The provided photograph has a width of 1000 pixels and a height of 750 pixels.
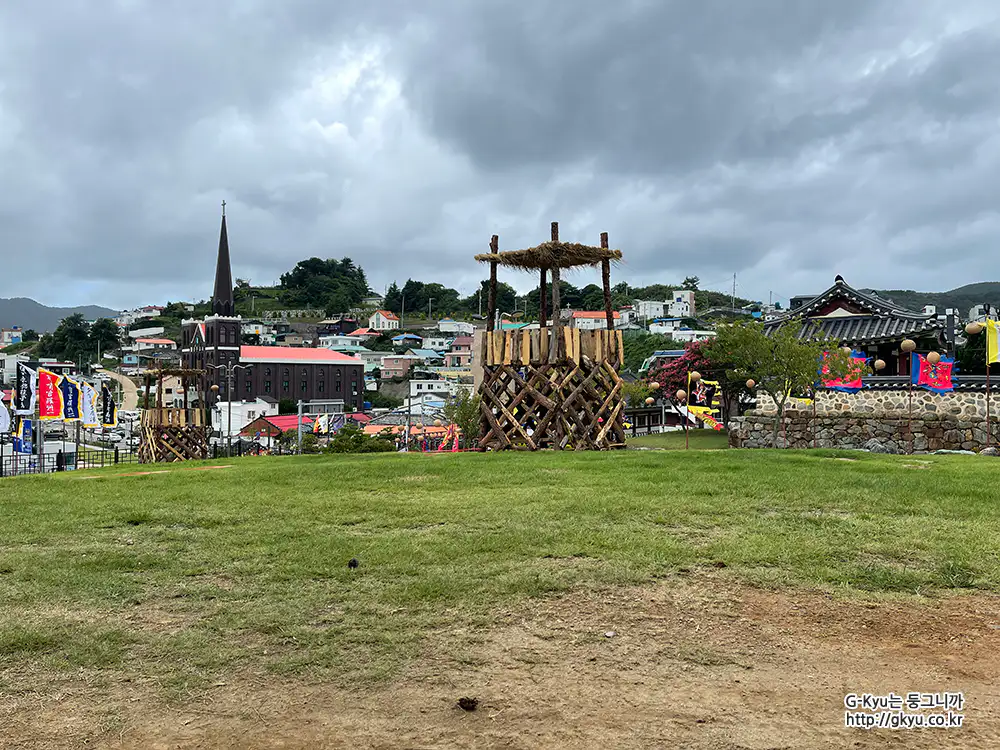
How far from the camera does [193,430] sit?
105 feet

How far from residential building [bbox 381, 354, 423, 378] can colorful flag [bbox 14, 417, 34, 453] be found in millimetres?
81842

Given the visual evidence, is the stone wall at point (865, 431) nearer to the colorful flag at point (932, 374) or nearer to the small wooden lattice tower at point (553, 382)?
the colorful flag at point (932, 374)

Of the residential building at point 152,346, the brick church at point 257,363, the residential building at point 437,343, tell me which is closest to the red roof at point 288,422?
the brick church at point 257,363

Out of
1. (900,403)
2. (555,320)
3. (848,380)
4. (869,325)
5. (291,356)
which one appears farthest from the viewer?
(291,356)

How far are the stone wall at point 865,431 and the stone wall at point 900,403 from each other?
14 cm

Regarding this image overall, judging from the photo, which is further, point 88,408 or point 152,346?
point 152,346

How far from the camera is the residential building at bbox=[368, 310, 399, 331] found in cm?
14870

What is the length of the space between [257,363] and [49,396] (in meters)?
70.3

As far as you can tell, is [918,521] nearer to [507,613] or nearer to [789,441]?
[507,613]

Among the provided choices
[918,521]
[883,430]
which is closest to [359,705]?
[918,521]

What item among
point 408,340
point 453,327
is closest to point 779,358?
point 408,340

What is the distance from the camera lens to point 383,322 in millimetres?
149375

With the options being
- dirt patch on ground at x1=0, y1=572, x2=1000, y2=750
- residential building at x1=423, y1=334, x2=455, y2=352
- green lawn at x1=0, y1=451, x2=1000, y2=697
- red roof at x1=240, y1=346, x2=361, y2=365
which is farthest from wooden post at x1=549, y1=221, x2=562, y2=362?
residential building at x1=423, y1=334, x2=455, y2=352

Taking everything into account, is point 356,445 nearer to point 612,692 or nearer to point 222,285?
point 612,692
